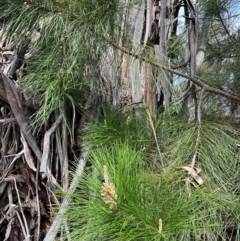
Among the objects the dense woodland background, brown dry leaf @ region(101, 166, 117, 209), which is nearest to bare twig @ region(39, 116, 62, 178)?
the dense woodland background

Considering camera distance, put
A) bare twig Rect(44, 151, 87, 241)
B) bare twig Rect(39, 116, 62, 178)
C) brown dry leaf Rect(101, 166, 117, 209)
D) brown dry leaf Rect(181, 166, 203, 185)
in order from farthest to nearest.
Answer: bare twig Rect(39, 116, 62, 178) < bare twig Rect(44, 151, 87, 241) < brown dry leaf Rect(181, 166, 203, 185) < brown dry leaf Rect(101, 166, 117, 209)

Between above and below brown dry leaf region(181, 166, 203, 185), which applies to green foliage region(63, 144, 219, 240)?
below

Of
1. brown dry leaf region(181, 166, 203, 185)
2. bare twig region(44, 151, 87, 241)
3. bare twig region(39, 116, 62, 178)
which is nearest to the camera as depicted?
brown dry leaf region(181, 166, 203, 185)

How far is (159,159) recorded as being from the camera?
765mm

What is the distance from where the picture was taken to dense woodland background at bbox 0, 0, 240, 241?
58 centimetres

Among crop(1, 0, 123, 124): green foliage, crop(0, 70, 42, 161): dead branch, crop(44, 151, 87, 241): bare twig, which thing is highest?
crop(1, 0, 123, 124): green foliage

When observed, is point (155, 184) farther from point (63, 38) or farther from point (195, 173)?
point (63, 38)

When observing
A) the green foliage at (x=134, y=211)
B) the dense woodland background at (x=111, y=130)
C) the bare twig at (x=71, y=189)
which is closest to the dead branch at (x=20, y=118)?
the dense woodland background at (x=111, y=130)

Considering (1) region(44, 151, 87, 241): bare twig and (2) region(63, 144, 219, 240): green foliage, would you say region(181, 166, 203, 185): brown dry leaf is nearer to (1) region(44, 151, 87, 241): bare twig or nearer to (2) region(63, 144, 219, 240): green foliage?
(2) region(63, 144, 219, 240): green foliage

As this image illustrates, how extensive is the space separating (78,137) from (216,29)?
2.17ft

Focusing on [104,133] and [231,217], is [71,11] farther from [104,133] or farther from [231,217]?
[231,217]

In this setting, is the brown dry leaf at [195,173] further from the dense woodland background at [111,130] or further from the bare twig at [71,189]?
the bare twig at [71,189]

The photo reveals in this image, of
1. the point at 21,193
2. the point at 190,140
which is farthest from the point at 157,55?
the point at 21,193

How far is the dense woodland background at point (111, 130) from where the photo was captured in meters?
0.58
